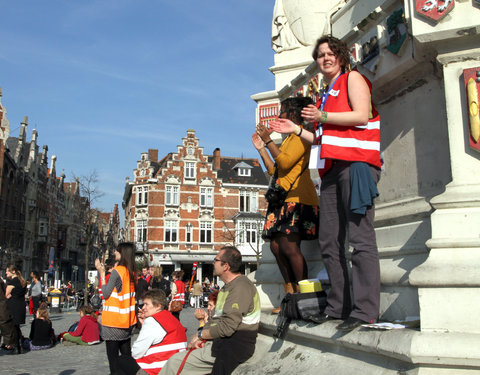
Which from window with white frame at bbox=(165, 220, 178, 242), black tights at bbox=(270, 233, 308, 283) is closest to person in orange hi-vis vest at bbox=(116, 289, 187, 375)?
black tights at bbox=(270, 233, 308, 283)

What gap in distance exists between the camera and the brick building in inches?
1948

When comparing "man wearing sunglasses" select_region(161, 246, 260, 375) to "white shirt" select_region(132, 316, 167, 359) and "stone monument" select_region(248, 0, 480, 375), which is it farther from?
"white shirt" select_region(132, 316, 167, 359)

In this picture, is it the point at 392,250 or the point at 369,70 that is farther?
the point at 369,70

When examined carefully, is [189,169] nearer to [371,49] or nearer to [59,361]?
[59,361]

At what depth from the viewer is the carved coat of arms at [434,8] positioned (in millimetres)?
2809

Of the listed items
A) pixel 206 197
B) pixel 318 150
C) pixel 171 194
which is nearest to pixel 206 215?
pixel 206 197

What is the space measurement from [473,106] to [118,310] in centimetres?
405

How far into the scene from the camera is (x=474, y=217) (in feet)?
8.81

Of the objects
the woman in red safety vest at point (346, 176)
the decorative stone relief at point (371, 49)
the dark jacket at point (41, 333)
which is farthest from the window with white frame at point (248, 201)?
the woman in red safety vest at point (346, 176)

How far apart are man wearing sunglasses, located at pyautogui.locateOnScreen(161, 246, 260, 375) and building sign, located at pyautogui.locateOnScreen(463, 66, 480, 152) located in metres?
1.92

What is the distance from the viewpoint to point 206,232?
166 feet

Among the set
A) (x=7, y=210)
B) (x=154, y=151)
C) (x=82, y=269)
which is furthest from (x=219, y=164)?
(x=82, y=269)

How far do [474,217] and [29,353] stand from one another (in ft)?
30.7

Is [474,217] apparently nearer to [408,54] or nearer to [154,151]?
[408,54]
